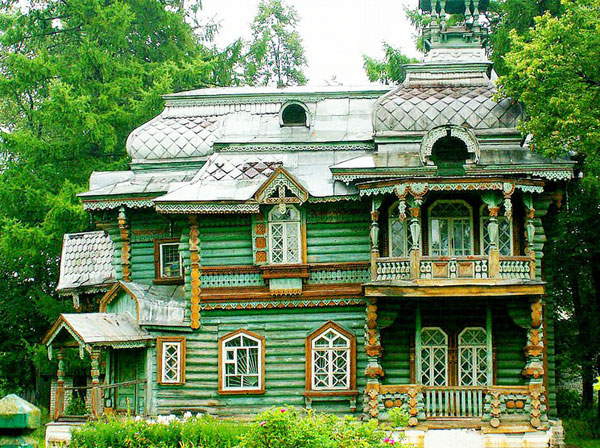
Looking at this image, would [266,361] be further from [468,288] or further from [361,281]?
[468,288]

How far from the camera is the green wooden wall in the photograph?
74.3ft

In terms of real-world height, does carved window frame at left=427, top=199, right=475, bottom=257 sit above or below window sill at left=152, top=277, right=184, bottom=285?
above

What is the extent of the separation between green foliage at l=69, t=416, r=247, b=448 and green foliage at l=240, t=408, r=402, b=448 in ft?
7.83

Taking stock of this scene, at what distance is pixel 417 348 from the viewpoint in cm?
2178

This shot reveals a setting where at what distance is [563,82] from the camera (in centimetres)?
2211

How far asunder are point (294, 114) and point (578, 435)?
38.1ft

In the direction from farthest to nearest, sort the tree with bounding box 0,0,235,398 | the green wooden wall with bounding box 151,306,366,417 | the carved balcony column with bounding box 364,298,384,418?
the tree with bounding box 0,0,235,398 → the green wooden wall with bounding box 151,306,366,417 → the carved balcony column with bounding box 364,298,384,418

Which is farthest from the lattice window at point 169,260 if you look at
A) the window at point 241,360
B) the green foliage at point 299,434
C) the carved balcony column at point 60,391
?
the green foliage at point 299,434

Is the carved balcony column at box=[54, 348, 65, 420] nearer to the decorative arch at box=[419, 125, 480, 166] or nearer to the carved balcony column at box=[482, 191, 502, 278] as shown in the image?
the decorative arch at box=[419, 125, 480, 166]

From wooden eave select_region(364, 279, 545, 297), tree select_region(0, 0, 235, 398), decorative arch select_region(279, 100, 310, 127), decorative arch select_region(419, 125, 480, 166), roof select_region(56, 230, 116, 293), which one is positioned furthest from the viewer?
tree select_region(0, 0, 235, 398)

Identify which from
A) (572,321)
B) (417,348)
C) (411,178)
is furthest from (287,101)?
(572,321)

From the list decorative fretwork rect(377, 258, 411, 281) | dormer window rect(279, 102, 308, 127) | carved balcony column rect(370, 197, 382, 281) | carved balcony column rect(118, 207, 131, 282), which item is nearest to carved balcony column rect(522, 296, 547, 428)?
decorative fretwork rect(377, 258, 411, 281)

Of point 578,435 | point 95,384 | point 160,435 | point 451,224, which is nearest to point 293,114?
point 451,224

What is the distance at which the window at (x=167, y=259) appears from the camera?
24828 millimetres
